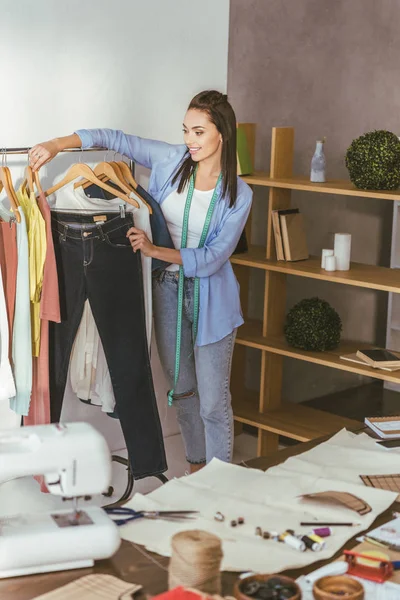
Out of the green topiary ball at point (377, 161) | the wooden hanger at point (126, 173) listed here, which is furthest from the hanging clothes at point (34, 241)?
the green topiary ball at point (377, 161)

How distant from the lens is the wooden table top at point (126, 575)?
1.77m

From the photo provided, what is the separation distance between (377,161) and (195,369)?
4.29 feet

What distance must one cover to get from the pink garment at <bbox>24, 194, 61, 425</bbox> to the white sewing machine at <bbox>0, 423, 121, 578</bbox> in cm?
169

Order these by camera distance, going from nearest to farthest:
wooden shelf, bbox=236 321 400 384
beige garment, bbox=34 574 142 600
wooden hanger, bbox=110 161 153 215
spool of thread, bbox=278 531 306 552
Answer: beige garment, bbox=34 574 142 600 < spool of thread, bbox=278 531 306 552 < wooden hanger, bbox=110 161 153 215 < wooden shelf, bbox=236 321 400 384

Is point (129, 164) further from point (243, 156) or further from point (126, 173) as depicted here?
point (243, 156)

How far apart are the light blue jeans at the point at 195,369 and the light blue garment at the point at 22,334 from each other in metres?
0.61

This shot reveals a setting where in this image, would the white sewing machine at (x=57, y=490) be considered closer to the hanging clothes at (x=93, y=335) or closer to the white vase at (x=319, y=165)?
the hanging clothes at (x=93, y=335)

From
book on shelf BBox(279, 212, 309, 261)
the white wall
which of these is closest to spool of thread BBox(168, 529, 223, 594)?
the white wall

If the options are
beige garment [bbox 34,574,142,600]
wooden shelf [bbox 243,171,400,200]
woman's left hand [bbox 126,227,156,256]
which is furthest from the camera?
wooden shelf [bbox 243,171,400,200]

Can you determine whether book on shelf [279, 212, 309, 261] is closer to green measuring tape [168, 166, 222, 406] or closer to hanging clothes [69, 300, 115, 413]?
green measuring tape [168, 166, 222, 406]

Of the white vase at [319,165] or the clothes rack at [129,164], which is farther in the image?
the white vase at [319,165]

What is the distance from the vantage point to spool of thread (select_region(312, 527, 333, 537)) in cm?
201

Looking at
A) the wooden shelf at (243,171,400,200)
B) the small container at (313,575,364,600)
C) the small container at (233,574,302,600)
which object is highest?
the wooden shelf at (243,171,400,200)

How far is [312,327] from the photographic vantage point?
457 centimetres
